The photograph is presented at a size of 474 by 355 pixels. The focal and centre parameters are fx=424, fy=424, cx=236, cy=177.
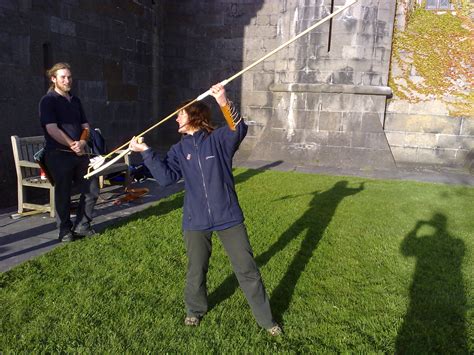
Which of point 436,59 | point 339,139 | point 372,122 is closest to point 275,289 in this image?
point 339,139

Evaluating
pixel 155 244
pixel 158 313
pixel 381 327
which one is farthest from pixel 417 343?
pixel 155 244

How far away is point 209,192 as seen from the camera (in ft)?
9.89

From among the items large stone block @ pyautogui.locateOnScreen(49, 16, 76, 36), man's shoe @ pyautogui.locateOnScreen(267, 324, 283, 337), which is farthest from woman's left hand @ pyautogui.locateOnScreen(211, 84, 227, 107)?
large stone block @ pyautogui.locateOnScreen(49, 16, 76, 36)

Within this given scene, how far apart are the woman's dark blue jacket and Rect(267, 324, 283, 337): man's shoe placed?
33.4 inches

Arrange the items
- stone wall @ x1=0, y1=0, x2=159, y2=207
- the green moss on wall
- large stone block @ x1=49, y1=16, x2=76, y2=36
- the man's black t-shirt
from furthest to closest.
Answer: the green moss on wall < large stone block @ x1=49, y1=16, x2=76, y2=36 < stone wall @ x1=0, y1=0, x2=159, y2=207 < the man's black t-shirt

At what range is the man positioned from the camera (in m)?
4.61

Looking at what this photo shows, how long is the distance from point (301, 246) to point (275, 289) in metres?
1.16

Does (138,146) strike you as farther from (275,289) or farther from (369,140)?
(369,140)

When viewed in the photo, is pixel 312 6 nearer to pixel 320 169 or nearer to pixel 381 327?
pixel 320 169

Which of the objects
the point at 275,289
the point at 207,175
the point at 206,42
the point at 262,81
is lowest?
the point at 275,289

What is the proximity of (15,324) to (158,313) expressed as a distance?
1.04 m

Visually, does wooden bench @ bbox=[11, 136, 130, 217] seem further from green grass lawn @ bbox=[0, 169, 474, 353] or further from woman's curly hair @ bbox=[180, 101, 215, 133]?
woman's curly hair @ bbox=[180, 101, 215, 133]

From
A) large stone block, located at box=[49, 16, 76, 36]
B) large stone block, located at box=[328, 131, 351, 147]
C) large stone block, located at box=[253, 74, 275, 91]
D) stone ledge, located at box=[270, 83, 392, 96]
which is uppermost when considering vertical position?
large stone block, located at box=[49, 16, 76, 36]

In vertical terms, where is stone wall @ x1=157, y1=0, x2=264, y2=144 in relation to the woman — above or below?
above
